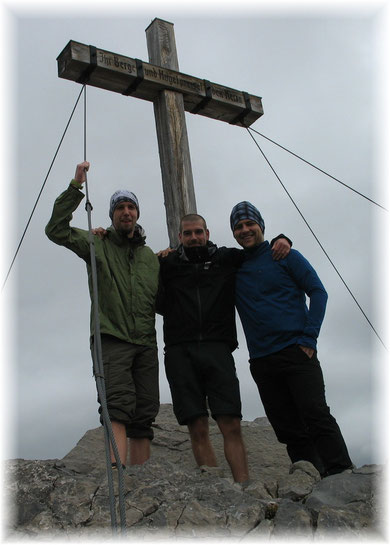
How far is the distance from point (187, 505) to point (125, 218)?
222 centimetres

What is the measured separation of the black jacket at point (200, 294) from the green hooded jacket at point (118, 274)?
12 cm

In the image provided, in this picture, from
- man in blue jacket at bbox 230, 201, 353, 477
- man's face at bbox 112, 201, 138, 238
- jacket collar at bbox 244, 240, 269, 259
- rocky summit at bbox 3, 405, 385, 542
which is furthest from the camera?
jacket collar at bbox 244, 240, 269, 259

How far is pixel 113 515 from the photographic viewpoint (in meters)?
2.62

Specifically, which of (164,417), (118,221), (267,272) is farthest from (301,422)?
(164,417)

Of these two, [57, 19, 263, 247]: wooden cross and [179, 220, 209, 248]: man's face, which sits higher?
[57, 19, 263, 247]: wooden cross

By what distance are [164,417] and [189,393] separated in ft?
10.3

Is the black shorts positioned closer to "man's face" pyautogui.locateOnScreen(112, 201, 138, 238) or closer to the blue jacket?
the blue jacket

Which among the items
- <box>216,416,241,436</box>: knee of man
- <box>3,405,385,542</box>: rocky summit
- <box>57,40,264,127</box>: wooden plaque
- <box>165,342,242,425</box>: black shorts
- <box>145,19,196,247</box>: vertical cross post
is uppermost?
<box>57,40,264,127</box>: wooden plaque

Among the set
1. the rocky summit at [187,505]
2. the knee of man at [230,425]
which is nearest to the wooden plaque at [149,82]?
the knee of man at [230,425]

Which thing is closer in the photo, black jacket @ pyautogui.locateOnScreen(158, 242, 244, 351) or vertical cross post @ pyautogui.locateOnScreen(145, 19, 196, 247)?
black jacket @ pyautogui.locateOnScreen(158, 242, 244, 351)

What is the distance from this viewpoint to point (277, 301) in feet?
14.7

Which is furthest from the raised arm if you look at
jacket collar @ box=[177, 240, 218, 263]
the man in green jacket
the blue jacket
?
the blue jacket

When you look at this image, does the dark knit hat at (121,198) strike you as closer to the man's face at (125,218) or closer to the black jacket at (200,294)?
the man's face at (125,218)

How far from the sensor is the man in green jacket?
417cm
